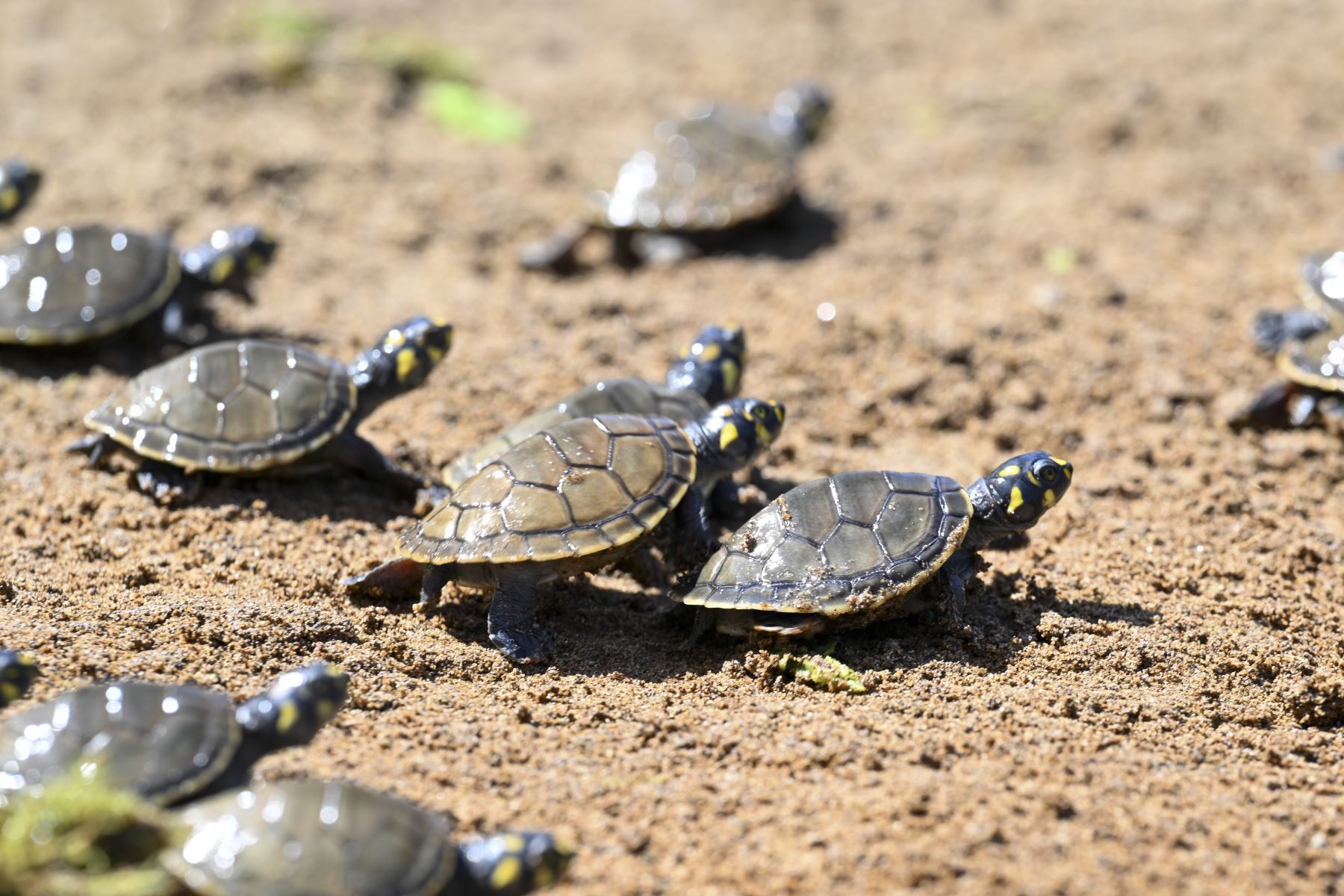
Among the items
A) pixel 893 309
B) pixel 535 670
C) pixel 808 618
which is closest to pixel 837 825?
pixel 808 618

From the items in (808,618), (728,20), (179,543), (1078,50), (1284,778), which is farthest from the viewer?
(728,20)

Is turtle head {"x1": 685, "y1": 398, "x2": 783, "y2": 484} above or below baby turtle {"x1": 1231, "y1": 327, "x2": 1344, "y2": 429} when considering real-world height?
below

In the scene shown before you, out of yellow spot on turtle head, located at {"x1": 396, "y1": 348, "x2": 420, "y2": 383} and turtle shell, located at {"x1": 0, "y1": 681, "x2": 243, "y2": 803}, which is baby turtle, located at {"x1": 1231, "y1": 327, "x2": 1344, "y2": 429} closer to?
yellow spot on turtle head, located at {"x1": 396, "y1": 348, "x2": 420, "y2": 383}

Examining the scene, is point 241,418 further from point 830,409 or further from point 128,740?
point 830,409

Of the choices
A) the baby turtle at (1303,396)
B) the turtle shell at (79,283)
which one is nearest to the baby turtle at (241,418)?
the turtle shell at (79,283)

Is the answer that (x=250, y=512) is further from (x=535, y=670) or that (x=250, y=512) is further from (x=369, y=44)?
(x=369, y=44)

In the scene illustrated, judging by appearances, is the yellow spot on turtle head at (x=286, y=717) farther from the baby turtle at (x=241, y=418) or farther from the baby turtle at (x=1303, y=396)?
the baby turtle at (x=1303, y=396)

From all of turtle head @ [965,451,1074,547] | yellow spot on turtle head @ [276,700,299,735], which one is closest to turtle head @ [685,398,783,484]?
turtle head @ [965,451,1074,547]
